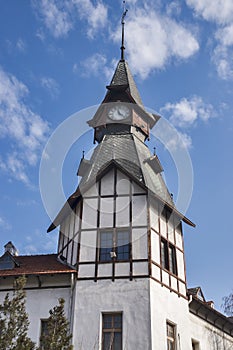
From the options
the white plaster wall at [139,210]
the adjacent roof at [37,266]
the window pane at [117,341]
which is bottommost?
the window pane at [117,341]

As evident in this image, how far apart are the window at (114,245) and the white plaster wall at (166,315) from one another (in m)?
1.82

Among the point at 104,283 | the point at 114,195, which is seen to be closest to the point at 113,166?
the point at 114,195

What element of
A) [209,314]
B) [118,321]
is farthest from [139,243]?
[209,314]

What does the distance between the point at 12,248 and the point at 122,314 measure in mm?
9300

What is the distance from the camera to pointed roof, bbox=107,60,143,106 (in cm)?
3077

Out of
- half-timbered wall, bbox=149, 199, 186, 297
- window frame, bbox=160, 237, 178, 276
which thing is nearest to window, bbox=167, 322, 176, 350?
half-timbered wall, bbox=149, 199, 186, 297

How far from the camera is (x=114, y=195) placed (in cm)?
2167

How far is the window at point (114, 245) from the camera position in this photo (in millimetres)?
20000

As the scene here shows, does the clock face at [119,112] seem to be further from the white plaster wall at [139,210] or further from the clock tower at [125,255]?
the white plaster wall at [139,210]

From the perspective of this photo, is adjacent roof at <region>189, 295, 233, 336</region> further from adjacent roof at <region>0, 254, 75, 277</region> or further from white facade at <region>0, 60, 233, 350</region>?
adjacent roof at <region>0, 254, 75, 277</region>

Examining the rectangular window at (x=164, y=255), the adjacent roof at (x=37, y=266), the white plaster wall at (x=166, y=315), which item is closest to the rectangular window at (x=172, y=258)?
the rectangular window at (x=164, y=255)

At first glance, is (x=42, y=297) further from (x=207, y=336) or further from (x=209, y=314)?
(x=209, y=314)

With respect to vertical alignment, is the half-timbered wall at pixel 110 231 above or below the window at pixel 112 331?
above

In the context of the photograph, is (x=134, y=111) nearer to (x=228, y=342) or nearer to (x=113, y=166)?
(x=113, y=166)
